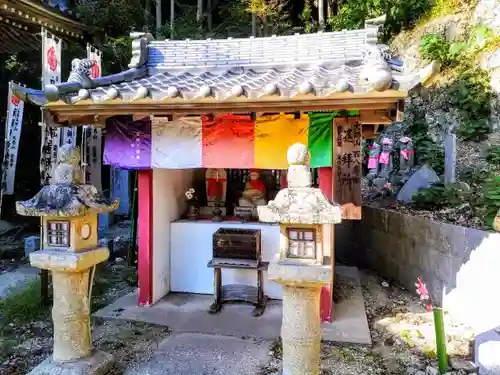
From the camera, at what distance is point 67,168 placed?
4938mm

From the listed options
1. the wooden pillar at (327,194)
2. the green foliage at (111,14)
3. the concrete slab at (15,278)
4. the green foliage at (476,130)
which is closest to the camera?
the wooden pillar at (327,194)

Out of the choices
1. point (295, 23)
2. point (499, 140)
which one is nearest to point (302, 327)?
point (499, 140)

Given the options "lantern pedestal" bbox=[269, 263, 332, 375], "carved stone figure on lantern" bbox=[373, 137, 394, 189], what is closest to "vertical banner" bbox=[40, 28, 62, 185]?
"lantern pedestal" bbox=[269, 263, 332, 375]

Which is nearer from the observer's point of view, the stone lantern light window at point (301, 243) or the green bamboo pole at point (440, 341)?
the stone lantern light window at point (301, 243)

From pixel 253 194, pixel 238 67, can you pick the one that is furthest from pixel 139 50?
pixel 253 194

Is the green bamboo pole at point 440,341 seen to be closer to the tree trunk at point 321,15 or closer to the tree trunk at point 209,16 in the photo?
the tree trunk at point 321,15

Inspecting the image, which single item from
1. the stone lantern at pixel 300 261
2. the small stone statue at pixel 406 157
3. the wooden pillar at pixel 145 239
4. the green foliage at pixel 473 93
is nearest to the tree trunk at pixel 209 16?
the green foliage at pixel 473 93

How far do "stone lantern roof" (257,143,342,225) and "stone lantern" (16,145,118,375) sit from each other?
7.72 ft

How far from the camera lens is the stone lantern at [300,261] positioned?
4.11 m

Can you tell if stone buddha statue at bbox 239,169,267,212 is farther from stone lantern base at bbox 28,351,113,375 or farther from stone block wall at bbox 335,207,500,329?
stone lantern base at bbox 28,351,113,375

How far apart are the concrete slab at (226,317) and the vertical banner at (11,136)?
223 inches

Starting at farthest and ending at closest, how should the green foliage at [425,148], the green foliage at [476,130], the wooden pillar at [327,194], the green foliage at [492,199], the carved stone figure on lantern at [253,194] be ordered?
the green foliage at [476,130] < the green foliage at [425,148] < the carved stone figure on lantern at [253,194] < the green foliage at [492,199] < the wooden pillar at [327,194]

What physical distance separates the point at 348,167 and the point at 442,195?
362 cm

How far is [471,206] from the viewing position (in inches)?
326
